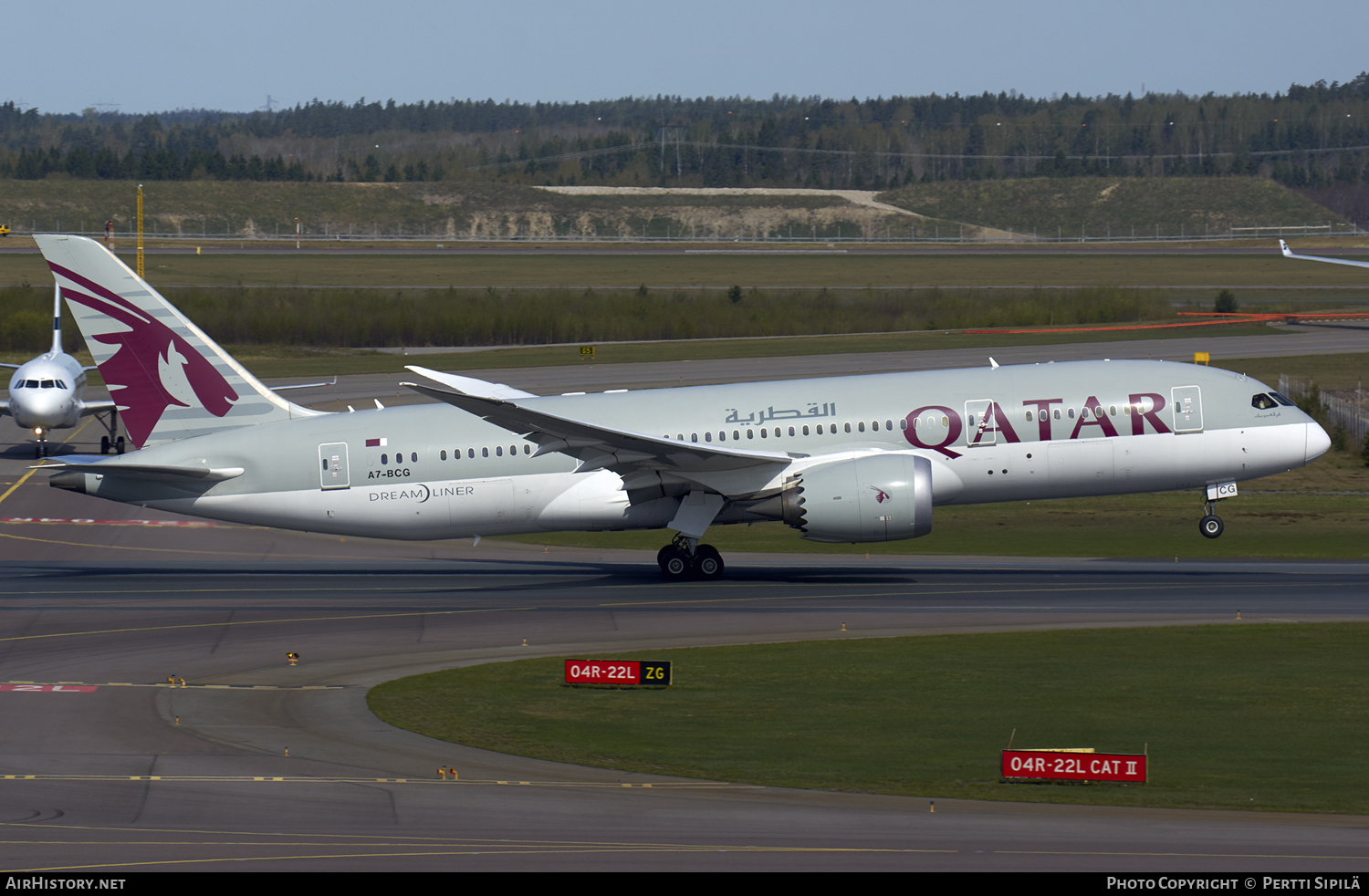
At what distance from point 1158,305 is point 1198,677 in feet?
294

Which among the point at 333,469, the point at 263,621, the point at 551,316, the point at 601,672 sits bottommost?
the point at 263,621

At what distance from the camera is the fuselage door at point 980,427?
118 feet

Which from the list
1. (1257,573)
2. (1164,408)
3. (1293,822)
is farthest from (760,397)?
(1293,822)

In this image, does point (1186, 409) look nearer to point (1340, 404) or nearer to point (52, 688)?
point (52, 688)

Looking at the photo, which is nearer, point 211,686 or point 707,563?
point 211,686

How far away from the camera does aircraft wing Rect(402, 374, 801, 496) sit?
33406 mm

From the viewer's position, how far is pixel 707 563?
121ft

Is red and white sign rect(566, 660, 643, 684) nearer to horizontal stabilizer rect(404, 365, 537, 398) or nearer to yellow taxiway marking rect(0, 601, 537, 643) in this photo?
yellow taxiway marking rect(0, 601, 537, 643)

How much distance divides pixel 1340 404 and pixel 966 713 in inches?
1743

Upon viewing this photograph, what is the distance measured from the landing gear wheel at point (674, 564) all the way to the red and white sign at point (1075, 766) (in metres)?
17.9

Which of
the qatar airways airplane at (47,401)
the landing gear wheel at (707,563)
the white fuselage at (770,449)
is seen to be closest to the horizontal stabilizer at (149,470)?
the white fuselage at (770,449)

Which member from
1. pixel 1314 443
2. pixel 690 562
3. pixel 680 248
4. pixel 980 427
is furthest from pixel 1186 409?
pixel 680 248

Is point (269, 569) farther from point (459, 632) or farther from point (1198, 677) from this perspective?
point (1198, 677)

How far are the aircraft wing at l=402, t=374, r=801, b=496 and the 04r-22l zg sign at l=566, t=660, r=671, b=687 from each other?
329 inches
